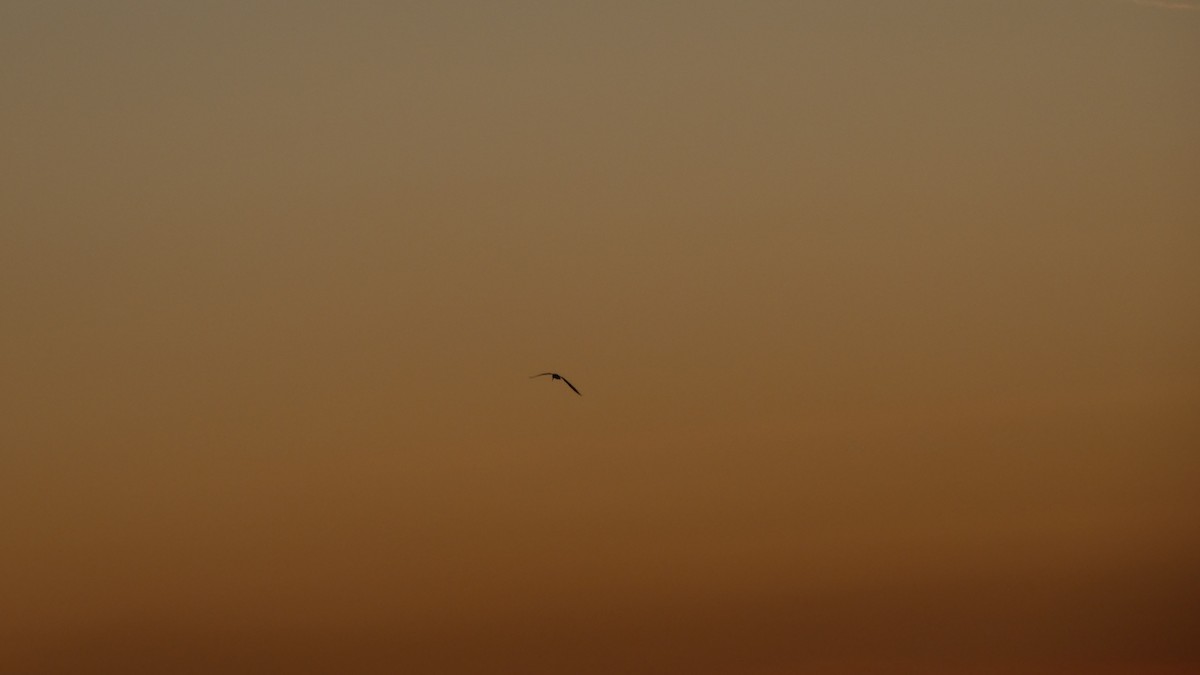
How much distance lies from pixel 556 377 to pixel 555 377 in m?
0.46

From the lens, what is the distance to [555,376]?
67938 mm

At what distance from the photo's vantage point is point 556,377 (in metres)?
67.9

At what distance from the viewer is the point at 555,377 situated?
68375 mm

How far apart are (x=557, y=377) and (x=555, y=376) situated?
0.72ft

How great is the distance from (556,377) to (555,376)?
0.14m

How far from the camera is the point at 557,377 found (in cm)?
6794

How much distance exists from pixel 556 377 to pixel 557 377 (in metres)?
0.10

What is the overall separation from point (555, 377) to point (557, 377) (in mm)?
493
